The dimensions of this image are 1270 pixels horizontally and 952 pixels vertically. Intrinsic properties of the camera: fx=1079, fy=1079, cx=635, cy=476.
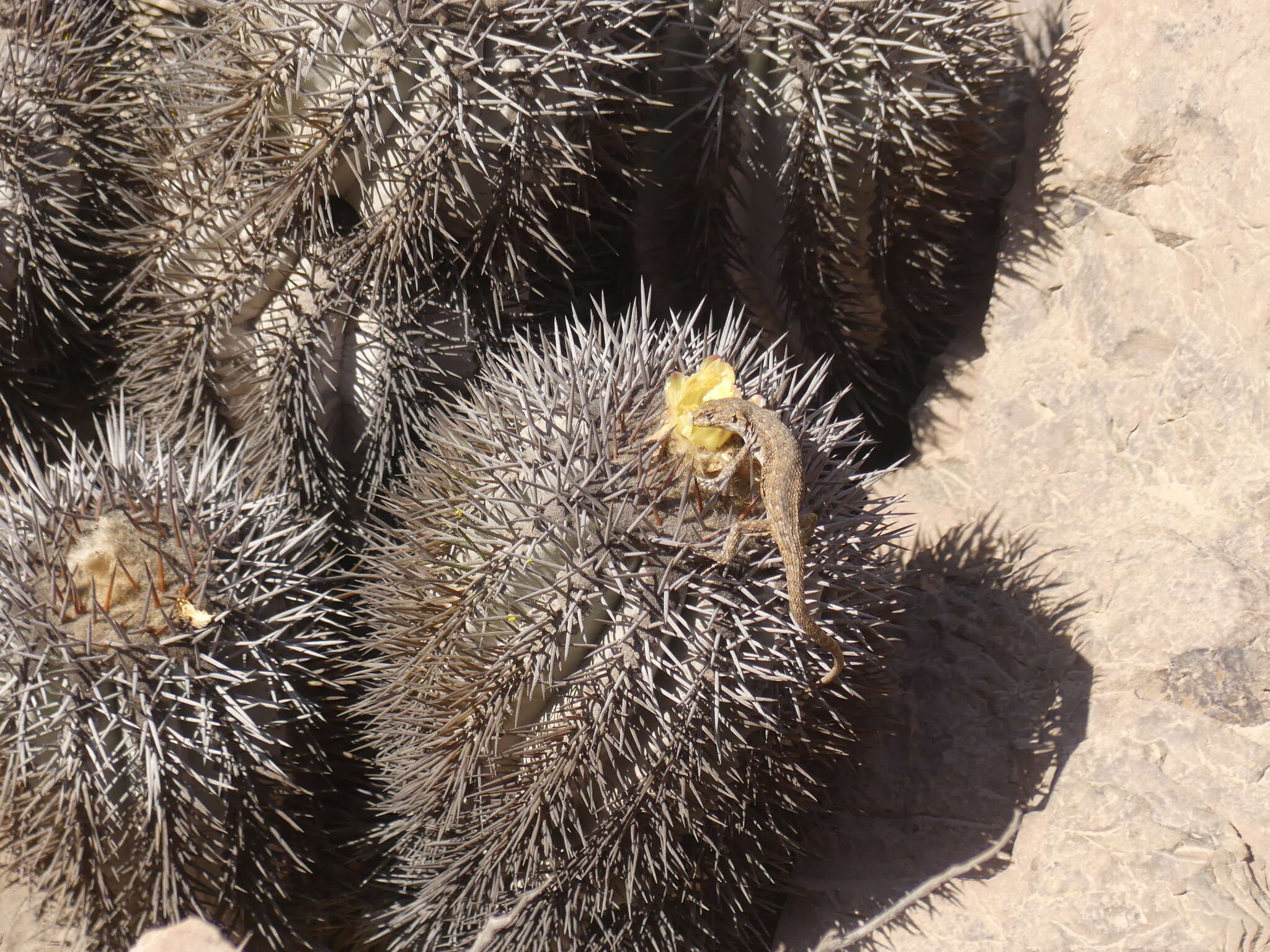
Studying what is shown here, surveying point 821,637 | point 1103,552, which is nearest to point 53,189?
point 821,637

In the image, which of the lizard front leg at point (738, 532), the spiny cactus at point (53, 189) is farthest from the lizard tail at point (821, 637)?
the spiny cactus at point (53, 189)

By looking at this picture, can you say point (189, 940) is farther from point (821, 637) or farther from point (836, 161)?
point (836, 161)

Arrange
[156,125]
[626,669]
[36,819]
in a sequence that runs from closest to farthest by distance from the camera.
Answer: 1. [626,669]
2. [36,819]
3. [156,125]

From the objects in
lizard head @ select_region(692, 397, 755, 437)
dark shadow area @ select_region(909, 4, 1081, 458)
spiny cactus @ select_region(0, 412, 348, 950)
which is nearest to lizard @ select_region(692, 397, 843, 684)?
lizard head @ select_region(692, 397, 755, 437)

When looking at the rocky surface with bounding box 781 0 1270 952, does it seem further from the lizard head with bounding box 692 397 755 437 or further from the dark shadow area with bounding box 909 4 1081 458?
the lizard head with bounding box 692 397 755 437

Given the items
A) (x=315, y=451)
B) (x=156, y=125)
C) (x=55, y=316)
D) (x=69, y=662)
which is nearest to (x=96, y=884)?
(x=69, y=662)

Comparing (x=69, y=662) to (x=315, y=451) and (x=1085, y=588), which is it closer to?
(x=315, y=451)
